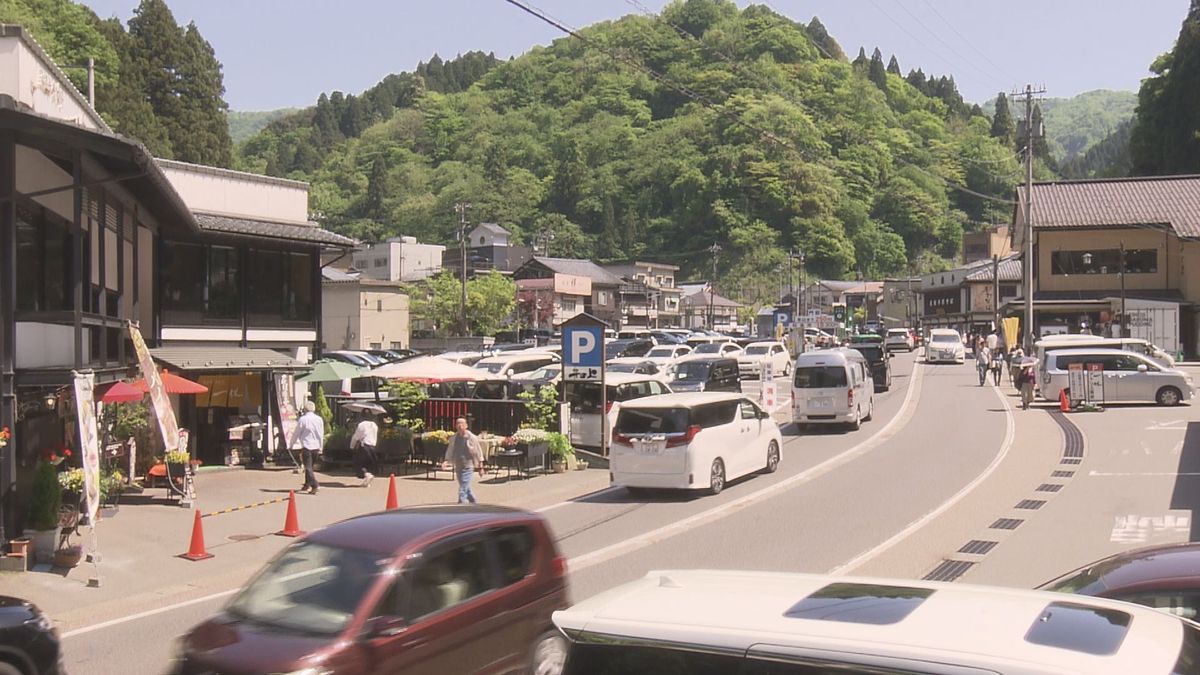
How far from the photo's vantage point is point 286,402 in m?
26.4

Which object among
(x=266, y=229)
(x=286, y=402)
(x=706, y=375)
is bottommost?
(x=286, y=402)

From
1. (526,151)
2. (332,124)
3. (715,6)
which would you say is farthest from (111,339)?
(715,6)

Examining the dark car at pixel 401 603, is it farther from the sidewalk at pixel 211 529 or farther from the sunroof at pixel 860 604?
the sidewalk at pixel 211 529

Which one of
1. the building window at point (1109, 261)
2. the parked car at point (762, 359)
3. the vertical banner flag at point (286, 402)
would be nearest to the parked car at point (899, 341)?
the building window at point (1109, 261)

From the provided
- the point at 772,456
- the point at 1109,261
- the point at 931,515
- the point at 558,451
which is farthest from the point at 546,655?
the point at 1109,261

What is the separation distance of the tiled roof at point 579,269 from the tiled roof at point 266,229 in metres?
65.1

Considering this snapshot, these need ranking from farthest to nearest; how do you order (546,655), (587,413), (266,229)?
(587,413)
(266,229)
(546,655)

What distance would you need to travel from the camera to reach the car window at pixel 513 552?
8125mm

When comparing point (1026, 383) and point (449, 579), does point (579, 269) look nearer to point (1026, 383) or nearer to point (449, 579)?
point (1026, 383)

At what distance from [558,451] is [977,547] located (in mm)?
11373

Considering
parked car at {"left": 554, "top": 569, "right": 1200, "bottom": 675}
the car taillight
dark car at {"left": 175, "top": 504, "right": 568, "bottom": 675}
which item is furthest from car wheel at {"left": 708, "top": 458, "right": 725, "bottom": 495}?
parked car at {"left": 554, "top": 569, "right": 1200, "bottom": 675}

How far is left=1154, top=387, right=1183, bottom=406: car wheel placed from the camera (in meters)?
31.6

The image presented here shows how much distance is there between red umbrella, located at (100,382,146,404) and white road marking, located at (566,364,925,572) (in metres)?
9.20

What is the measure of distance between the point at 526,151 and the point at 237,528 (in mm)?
141309
